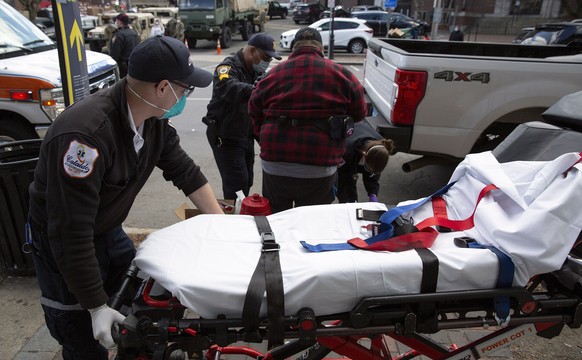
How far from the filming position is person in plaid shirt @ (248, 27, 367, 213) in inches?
114

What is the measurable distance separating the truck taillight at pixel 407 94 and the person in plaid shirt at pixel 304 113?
1646 mm

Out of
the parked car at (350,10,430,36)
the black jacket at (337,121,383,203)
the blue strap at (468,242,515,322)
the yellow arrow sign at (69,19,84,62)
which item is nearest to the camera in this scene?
the blue strap at (468,242,515,322)

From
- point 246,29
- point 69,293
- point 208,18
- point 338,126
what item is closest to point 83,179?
point 69,293

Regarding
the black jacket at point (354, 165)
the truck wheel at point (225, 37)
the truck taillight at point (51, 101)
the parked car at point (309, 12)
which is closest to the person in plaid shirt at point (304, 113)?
the black jacket at point (354, 165)

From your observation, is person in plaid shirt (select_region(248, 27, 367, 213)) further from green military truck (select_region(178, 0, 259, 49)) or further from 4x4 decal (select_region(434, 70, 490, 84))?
green military truck (select_region(178, 0, 259, 49))

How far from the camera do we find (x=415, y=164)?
5016 mm

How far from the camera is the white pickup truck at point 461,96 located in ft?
14.7

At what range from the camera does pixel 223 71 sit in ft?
12.9

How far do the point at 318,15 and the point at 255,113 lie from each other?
3559 cm

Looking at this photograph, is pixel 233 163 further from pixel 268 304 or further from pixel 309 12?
pixel 309 12

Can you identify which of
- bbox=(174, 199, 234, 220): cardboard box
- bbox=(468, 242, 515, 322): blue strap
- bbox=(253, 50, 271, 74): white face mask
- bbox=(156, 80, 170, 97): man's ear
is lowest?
bbox=(174, 199, 234, 220): cardboard box

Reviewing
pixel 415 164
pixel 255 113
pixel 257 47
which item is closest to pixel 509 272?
pixel 255 113

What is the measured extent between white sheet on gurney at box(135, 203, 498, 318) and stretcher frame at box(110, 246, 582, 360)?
47 millimetres

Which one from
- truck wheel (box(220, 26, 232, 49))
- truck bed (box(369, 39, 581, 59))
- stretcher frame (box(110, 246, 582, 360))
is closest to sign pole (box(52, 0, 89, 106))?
stretcher frame (box(110, 246, 582, 360))
